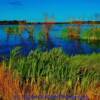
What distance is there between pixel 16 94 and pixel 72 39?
22264mm

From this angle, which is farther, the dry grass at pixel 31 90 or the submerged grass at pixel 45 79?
the submerged grass at pixel 45 79

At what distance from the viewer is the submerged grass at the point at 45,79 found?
23.4ft

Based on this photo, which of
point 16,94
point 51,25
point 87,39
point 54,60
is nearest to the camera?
point 16,94

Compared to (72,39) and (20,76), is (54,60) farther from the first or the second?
(72,39)

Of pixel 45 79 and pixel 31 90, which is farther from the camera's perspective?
pixel 45 79

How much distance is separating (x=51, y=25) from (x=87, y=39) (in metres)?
3.21

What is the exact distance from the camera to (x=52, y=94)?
7055 mm

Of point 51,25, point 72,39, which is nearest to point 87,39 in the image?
point 72,39

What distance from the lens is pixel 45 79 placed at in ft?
24.7

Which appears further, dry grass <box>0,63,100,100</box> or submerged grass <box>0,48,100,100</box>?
submerged grass <box>0,48,100,100</box>

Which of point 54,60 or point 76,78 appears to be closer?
point 76,78

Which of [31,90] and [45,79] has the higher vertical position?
[45,79]

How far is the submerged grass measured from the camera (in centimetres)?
713

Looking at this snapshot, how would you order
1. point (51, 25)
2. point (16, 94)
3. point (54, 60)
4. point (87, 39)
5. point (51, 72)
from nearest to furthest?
1. point (16, 94)
2. point (51, 72)
3. point (54, 60)
4. point (51, 25)
5. point (87, 39)
